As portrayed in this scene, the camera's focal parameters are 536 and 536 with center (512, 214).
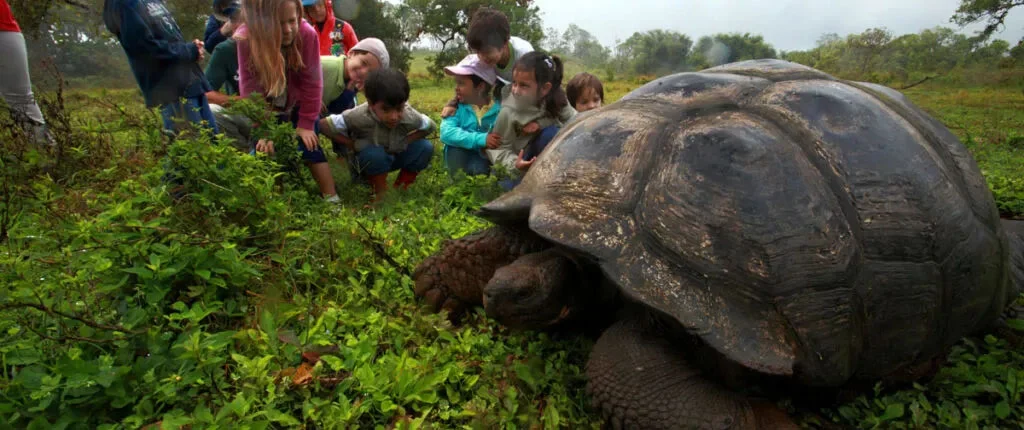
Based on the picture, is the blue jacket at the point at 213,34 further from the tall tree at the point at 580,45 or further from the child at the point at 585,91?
the tall tree at the point at 580,45

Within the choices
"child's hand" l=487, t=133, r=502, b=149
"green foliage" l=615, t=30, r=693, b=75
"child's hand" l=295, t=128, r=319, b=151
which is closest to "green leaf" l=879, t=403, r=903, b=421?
"child's hand" l=487, t=133, r=502, b=149

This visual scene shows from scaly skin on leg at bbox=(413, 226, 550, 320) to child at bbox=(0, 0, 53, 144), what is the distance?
332cm

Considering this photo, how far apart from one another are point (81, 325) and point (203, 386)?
480mm

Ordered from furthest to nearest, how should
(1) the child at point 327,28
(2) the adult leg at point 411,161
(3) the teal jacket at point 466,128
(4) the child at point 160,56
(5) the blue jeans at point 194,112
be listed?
(1) the child at point 327,28
(2) the adult leg at point 411,161
(3) the teal jacket at point 466,128
(5) the blue jeans at point 194,112
(4) the child at point 160,56

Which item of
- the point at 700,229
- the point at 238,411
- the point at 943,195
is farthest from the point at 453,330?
the point at 943,195

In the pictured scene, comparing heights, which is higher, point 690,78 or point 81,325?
point 690,78

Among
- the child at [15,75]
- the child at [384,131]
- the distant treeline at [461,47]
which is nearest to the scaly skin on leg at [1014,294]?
the child at [384,131]

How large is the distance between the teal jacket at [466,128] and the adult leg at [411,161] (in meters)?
0.17

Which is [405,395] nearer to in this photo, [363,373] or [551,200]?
[363,373]

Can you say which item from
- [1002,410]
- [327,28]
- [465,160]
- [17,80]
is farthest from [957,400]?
[17,80]

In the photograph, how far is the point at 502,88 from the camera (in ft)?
14.6

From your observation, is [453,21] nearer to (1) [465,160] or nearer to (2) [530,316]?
(1) [465,160]

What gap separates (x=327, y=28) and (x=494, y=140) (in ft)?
8.29

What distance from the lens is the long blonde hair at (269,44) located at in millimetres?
3389
